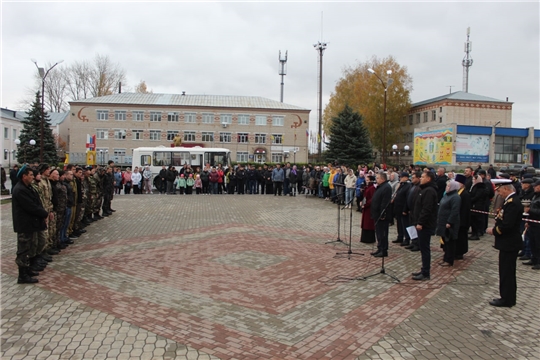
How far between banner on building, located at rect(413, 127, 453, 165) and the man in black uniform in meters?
39.2

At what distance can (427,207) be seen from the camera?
7.39 m

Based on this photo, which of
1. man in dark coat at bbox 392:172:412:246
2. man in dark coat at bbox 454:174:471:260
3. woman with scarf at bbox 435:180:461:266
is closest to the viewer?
woman with scarf at bbox 435:180:461:266

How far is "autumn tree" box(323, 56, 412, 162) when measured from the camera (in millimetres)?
54562

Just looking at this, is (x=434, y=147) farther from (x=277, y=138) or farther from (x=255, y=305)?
(x=255, y=305)

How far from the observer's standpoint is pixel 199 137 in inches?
2343

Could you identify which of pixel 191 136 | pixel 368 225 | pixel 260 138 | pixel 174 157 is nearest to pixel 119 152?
pixel 191 136

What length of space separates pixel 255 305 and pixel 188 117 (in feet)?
184

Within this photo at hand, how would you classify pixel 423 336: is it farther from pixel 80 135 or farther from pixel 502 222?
pixel 80 135

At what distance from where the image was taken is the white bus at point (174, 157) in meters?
28.6

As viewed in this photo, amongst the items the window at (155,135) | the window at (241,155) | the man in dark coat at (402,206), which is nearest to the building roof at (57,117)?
the window at (155,135)

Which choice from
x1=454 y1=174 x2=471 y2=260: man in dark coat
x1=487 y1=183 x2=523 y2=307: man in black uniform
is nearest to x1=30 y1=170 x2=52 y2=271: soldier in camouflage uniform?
x1=487 y1=183 x2=523 y2=307: man in black uniform

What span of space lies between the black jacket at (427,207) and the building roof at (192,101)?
53338mm

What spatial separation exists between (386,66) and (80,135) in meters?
44.5

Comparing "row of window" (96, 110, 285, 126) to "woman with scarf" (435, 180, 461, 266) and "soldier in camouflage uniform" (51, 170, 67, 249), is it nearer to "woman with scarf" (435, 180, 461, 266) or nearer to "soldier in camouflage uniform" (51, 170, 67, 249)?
"soldier in camouflage uniform" (51, 170, 67, 249)
